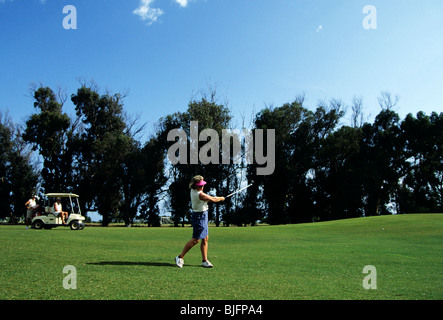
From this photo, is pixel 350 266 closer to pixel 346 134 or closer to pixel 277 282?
pixel 277 282

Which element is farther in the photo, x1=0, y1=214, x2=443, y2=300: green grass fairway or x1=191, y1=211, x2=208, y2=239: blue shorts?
x1=191, y1=211, x2=208, y2=239: blue shorts

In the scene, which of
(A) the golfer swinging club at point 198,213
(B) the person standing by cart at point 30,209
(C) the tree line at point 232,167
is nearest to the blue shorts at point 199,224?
(A) the golfer swinging club at point 198,213

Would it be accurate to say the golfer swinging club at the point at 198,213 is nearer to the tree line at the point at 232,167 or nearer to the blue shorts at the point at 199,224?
the blue shorts at the point at 199,224

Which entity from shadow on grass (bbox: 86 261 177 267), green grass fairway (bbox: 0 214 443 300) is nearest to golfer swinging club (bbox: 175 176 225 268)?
green grass fairway (bbox: 0 214 443 300)

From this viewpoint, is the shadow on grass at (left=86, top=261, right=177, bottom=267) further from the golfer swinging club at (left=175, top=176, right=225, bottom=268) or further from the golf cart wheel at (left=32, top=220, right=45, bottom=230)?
the golf cart wheel at (left=32, top=220, right=45, bottom=230)

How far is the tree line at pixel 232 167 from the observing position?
170 feet

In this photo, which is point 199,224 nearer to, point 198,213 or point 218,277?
point 198,213

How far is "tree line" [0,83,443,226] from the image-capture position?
51781mm

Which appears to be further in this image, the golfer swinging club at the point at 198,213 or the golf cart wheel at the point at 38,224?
the golf cart wheel at the point at 38,224

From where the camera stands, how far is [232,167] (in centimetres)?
5444

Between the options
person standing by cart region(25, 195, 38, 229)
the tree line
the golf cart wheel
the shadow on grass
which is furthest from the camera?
the tree line

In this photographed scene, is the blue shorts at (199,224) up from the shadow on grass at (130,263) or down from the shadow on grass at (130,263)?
up

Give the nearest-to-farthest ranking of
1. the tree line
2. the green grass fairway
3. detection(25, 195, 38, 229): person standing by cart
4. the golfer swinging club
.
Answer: the green grass fairway → the golfer swinging club → detection(25, 195, 38, 229): person standing by cart → the tree line
